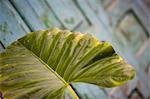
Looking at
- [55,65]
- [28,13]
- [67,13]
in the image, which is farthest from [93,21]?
[55,65]

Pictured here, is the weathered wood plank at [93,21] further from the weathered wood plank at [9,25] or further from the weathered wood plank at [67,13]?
the weathered wood plank at [9,25]

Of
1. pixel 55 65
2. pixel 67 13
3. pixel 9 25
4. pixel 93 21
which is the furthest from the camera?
pixel 93 21

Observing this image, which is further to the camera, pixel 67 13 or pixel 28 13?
pixel 67 13

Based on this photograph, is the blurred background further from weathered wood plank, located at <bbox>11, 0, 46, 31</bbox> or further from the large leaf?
the large leaf

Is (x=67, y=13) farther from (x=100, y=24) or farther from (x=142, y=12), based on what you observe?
(x=142, y=12)

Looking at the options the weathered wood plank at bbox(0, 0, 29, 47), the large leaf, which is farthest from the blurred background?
the large leaf

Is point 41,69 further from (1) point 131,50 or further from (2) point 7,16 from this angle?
(1) point 131,50

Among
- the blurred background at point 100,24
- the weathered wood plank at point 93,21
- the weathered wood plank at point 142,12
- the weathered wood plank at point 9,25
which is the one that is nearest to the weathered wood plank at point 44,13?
the blurred background at point 100,24

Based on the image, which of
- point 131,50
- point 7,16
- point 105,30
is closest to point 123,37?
point 131,50
